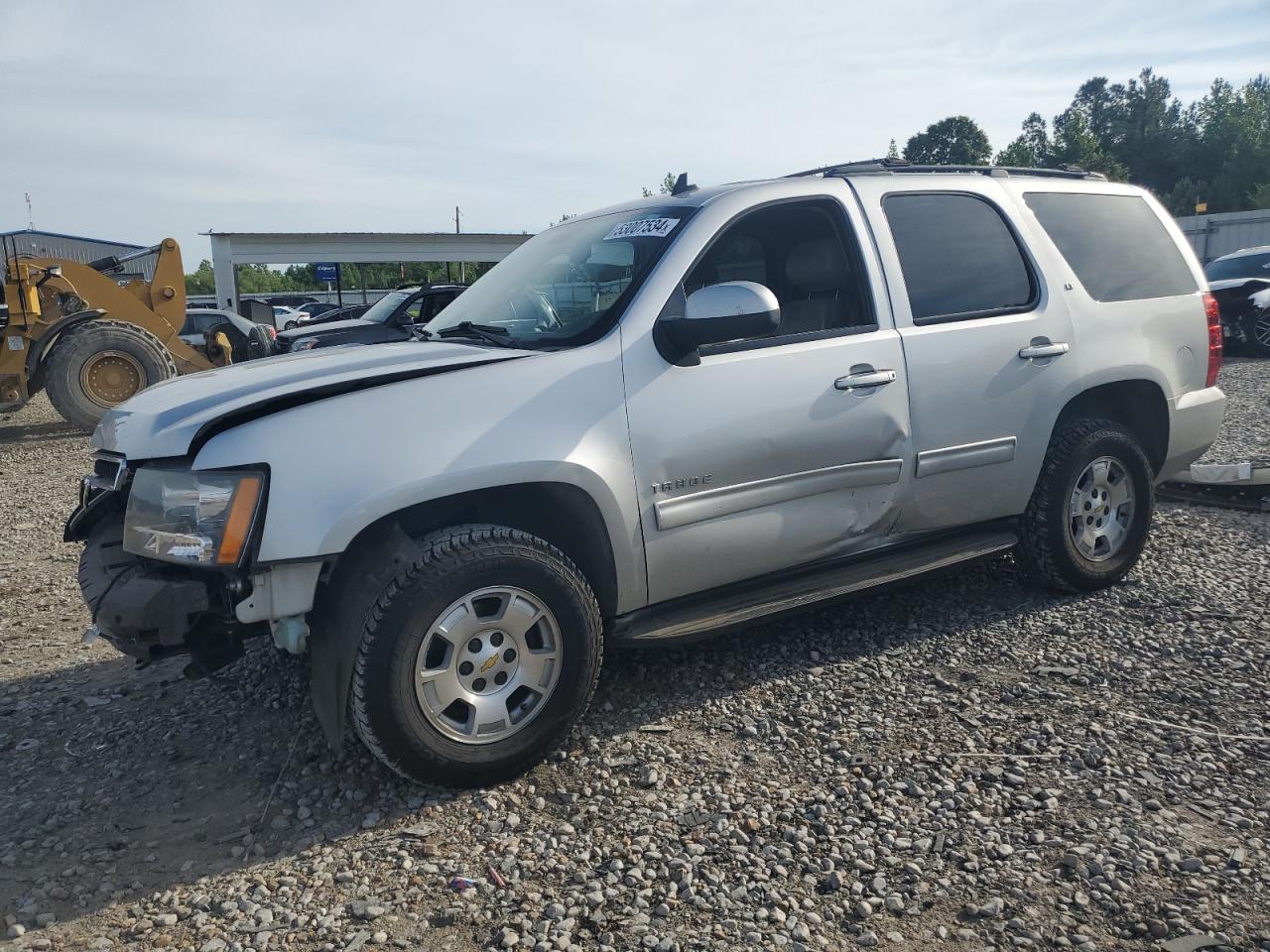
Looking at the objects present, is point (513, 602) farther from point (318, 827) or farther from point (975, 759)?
point (975, 759)

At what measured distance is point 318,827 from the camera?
3.00m

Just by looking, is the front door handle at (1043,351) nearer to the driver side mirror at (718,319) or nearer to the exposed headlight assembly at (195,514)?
the driver side mirror at (718,319)

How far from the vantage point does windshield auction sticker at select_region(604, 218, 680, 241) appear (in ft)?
12.1

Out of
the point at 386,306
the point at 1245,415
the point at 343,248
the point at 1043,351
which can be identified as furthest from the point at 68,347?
the point at 343,248

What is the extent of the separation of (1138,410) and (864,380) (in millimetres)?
1914

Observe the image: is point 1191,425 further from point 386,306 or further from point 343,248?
point 343,248

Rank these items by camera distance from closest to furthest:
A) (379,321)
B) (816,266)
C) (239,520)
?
(239,520) < (816,266) < (379,321)

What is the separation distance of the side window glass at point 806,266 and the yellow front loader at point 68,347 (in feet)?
30.9

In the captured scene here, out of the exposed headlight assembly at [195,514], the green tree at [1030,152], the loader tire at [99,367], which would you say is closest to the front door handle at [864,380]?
the exposed headlight assembly at [195,514]

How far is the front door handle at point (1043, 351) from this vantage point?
425 centimetres

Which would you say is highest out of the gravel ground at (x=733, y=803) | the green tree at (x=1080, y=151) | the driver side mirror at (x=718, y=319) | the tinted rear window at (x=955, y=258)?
the green tree at (x=1080, y=151)

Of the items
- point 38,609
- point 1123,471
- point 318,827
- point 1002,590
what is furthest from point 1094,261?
point 38,609

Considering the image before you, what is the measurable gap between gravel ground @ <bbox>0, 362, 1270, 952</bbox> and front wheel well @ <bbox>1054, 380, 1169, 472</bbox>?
79 cm

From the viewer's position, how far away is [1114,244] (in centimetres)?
473
